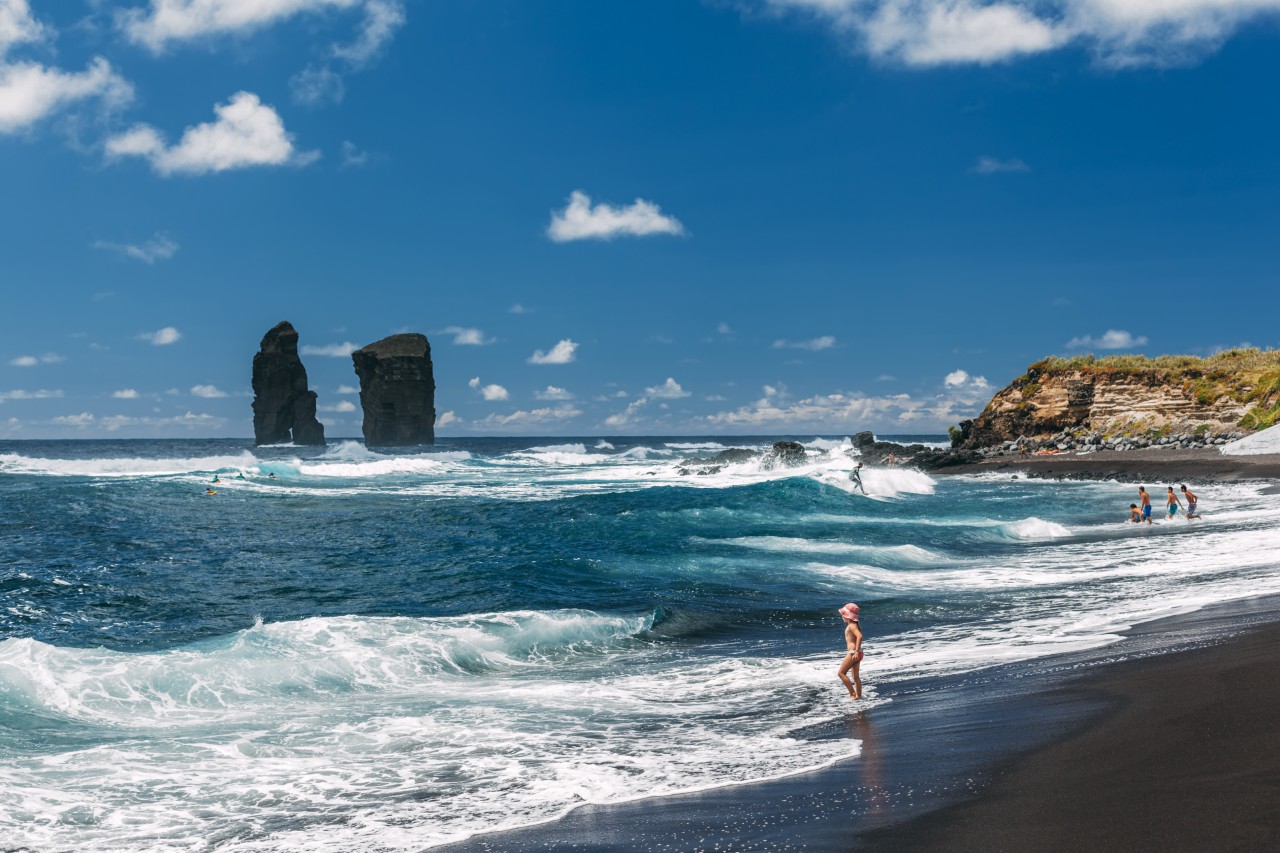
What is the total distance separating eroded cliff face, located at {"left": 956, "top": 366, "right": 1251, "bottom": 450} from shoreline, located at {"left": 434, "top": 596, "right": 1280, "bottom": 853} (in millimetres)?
49121

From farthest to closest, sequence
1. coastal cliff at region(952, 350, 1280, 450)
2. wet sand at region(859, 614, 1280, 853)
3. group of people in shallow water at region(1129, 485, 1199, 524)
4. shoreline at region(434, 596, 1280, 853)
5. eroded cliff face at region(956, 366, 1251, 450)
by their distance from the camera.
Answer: eroded cliff face at region(956, 366, 1251, 450)
coastal cliff at region(952, 350, 1280, 450)
group of people in shallow water at region(1129, 485, 1199, 524)
shoreline at region(434, 596, 1280, 853)
wet sand at region(859, 614, 1280, 853)

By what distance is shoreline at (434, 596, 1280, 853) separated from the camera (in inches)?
224

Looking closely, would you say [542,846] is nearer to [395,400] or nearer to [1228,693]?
[1228,693]

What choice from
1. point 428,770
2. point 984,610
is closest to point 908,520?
point 984,610

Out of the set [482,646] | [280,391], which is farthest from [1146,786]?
[280,391]

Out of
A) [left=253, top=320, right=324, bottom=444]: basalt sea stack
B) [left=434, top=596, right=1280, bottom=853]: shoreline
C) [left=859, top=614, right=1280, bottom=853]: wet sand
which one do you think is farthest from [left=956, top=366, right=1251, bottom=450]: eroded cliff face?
[left=253, top=320, right=324, bottom=444]: basalt sea stack

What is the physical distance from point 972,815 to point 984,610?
9816 mm

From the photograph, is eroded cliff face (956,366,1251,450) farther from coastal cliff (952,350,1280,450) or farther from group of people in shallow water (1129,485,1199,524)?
group of people in shallow water (1129,485,1199,524)

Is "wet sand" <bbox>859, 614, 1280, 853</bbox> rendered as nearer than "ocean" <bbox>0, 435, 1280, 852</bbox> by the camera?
Yes

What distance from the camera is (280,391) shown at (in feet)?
437

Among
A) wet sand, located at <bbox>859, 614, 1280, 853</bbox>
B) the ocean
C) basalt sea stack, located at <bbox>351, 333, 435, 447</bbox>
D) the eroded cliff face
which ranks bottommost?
the ocean

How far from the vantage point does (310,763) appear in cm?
842

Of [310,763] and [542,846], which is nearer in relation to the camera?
[542,846]

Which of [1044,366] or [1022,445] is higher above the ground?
[1044,366]
